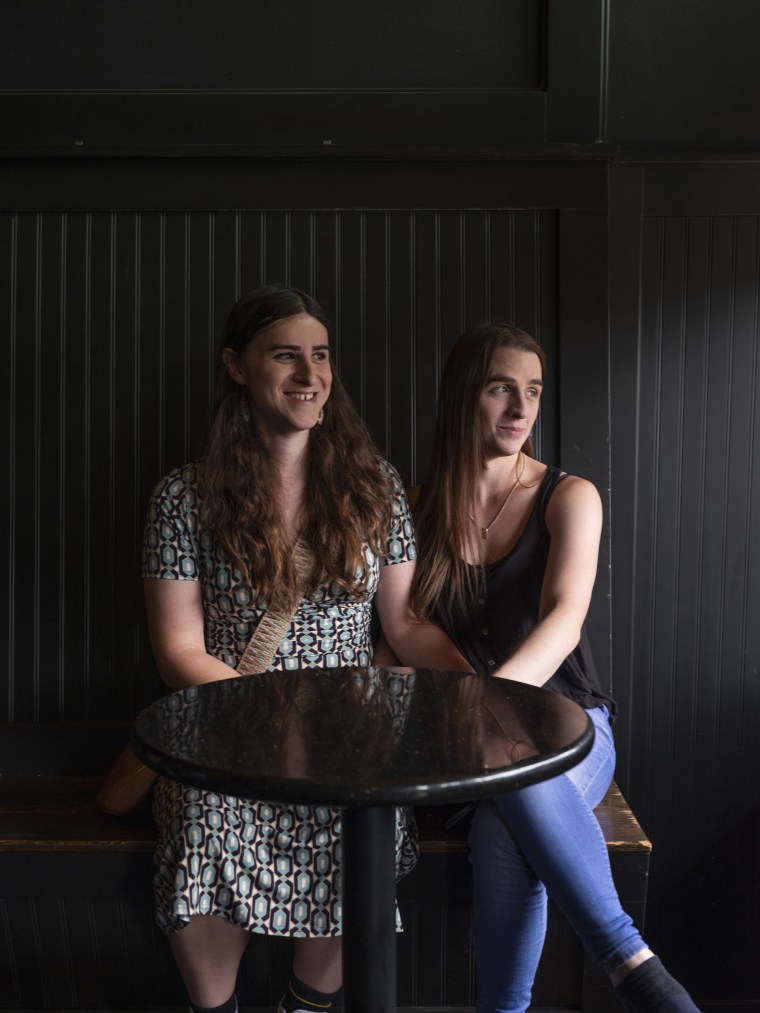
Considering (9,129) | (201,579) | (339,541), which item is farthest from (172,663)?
(9,129)

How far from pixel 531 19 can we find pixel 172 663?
6.02 ft

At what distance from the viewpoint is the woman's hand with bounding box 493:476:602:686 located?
6.42 feet

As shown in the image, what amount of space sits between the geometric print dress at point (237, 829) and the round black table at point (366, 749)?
379 millimetres

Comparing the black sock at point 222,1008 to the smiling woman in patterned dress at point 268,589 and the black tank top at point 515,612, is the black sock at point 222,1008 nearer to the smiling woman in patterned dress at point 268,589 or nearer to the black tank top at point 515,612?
the smiling woman in patterned dress at point 268,589

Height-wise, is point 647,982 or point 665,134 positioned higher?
point 665,134

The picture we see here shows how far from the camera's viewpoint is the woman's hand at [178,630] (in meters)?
1.97

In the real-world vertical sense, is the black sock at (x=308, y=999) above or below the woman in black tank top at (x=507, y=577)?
below

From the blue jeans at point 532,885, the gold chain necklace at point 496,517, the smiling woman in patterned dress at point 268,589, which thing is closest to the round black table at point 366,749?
Answer: the blue jeans at point 532,885

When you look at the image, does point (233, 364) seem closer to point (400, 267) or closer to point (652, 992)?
point (400, 267)

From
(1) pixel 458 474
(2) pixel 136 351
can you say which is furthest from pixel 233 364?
(1) pixel 458 474

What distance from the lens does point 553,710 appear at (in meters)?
1.46

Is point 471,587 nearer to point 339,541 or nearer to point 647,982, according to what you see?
point 339,541

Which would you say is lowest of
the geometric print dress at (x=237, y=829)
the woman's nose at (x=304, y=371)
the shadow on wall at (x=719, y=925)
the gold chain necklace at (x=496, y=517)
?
the shadow on wall at (x=719, y=925)

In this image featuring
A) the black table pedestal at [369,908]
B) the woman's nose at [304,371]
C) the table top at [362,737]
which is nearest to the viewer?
the table top at [362,737]
